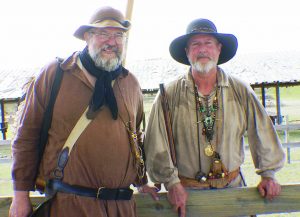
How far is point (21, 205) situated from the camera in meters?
2.12

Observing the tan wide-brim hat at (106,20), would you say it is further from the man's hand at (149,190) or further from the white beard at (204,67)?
the man's hand at (149,190)

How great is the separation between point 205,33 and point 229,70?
1441cm

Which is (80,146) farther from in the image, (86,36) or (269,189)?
(269,189)

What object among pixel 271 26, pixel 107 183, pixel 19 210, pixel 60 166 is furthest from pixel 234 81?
pixel 271 26

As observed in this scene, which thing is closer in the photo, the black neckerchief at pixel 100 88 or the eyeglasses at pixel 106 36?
the black neckerchief at pixel 100 88

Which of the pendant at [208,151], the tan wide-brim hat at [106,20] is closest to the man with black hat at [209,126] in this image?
the pendant at [208,151]

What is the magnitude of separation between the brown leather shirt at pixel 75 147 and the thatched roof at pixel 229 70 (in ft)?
41.4

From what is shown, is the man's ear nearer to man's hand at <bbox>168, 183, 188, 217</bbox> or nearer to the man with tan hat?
the man with tan hat

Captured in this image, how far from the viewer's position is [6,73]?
18.9 meters

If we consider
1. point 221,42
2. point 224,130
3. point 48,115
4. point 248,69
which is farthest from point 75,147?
point 248,69

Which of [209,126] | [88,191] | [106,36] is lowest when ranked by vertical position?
[88,191]

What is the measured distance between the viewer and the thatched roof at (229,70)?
1551 cm

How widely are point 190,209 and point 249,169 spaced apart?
855cm

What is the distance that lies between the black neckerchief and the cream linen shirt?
0.42 metres
